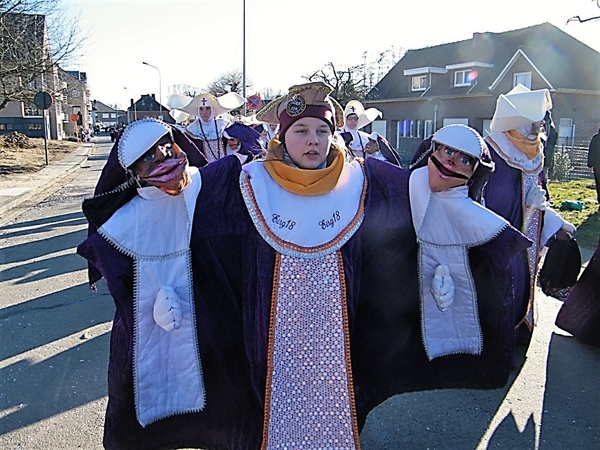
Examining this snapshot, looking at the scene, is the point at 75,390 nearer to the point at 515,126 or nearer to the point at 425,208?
the point at 425,208

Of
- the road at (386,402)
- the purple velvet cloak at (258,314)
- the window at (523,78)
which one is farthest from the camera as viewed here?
the window at (523,78)

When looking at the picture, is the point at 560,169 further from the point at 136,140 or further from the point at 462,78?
the point at 136,140

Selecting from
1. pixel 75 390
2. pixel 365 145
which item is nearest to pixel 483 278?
pixel 75 390

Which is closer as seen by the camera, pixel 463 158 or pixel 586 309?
pixel 463 158

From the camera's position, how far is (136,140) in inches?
85.6

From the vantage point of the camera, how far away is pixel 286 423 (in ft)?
7.40

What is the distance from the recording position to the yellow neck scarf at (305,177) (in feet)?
7.41

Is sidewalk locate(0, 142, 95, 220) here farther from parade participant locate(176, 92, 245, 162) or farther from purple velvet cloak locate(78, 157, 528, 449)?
purple velvet cloak locate(78, 157, 528, 449)

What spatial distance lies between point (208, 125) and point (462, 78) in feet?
79.3

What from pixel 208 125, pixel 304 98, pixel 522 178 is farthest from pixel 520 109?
pixel 208 125

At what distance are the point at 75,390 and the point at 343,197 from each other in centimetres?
247

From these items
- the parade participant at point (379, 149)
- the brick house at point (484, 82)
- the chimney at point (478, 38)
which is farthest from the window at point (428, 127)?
the parade participant at point (379, 149)

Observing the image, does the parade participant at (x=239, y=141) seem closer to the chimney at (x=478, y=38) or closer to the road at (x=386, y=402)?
the road at (x=386, y=402)

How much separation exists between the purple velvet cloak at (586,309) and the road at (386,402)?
0.34ft
